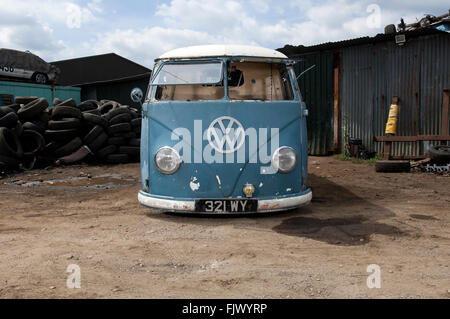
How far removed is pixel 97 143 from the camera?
10117 mm

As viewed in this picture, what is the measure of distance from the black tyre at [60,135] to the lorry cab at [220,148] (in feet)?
18.8

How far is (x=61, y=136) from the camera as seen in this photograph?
983 cm

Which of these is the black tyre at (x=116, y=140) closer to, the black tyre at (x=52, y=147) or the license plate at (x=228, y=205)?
the black tyre at (x=52, y=147)

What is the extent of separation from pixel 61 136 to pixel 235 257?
7.64 meters

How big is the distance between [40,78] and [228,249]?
18950mm

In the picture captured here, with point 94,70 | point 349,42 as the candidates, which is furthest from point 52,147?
point 94,70

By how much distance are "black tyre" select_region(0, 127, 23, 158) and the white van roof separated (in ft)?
17.4

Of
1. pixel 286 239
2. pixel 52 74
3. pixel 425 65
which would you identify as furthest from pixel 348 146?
pixel 52 74

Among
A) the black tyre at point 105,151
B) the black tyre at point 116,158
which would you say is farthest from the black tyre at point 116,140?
the black tyre at point 116,158

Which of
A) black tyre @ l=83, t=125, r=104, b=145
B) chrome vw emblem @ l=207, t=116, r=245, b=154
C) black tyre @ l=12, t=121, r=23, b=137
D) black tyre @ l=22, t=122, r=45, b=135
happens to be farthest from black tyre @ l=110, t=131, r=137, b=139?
chrome vw emblem @ l=207, t=116, r=245, b=154

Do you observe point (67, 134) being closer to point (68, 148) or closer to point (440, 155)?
point (68, 148)

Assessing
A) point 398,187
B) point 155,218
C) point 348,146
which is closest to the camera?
point 155,218

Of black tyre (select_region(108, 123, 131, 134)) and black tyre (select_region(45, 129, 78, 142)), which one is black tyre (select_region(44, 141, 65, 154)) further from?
black tyre (select_region(108, 123, 131, 134))
